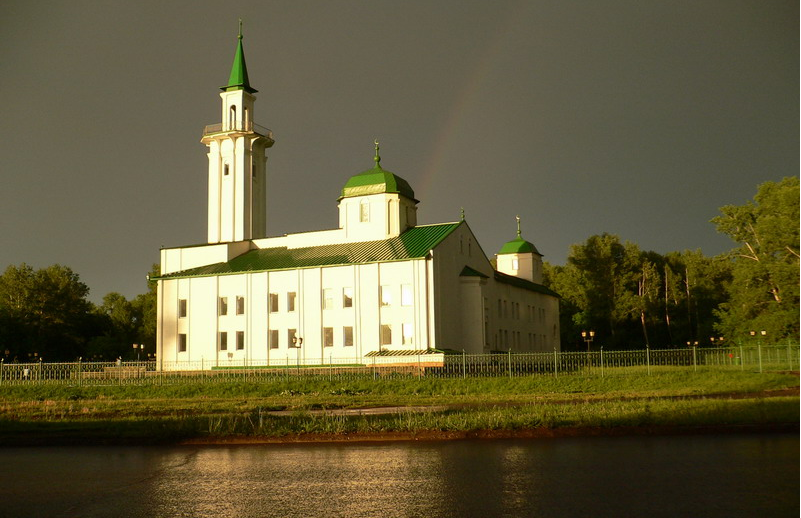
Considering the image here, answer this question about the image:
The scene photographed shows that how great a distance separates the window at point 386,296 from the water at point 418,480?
36.2 meters

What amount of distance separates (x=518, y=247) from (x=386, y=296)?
25.0 meters

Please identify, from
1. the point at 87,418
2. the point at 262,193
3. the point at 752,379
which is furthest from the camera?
the point at 262,193

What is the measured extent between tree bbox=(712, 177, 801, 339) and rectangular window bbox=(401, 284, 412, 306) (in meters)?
47.6

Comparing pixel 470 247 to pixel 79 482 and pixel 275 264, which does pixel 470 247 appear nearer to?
pixel 275 264

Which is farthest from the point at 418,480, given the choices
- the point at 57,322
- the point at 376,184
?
the point at 57,322

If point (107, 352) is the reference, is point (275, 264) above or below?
above

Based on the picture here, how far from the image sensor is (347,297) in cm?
5475

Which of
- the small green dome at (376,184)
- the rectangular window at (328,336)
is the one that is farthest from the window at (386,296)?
the small green dome at (376,184)

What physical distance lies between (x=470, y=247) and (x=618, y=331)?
1344 inches

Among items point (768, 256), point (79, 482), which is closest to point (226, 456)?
point (79, 482)

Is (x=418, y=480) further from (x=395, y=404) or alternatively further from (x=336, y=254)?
(x=336, y=254)

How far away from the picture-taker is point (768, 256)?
4.42 m

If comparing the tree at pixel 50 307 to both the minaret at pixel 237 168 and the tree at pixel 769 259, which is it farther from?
the tree at pixel 769 259

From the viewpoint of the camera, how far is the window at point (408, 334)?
52125 mm
